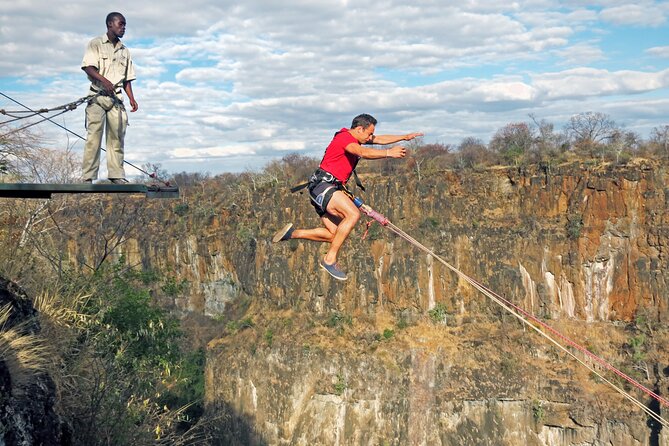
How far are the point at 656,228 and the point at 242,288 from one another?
1177 inches

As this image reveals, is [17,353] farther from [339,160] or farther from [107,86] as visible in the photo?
[339,160]

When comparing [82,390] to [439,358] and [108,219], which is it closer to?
[439,358]

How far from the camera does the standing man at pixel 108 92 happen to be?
957 cm

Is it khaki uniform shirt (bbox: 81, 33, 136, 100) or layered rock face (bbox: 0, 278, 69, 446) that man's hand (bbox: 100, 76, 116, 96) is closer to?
khaki uniform shirt (bbox: 81, 33, 136, 100)

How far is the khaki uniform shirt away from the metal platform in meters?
1.36

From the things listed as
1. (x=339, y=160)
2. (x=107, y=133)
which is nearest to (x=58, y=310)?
(x=107, y=133)

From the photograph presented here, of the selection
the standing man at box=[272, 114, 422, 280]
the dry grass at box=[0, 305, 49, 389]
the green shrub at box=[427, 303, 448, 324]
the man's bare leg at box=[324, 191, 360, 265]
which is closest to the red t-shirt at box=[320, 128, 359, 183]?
the standing man at box=[272, 114, 422, 280]

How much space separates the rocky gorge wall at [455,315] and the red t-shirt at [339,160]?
31.2 metres

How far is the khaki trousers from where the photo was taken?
385 inches

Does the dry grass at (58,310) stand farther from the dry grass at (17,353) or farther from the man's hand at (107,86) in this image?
the man's hand at (107,86)

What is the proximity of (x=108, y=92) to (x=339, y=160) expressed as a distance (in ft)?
11.7

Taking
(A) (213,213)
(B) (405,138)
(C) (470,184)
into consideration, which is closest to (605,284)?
(C) (470,184)

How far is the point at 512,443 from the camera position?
37.8 meters

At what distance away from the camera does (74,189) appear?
9.39 meters
